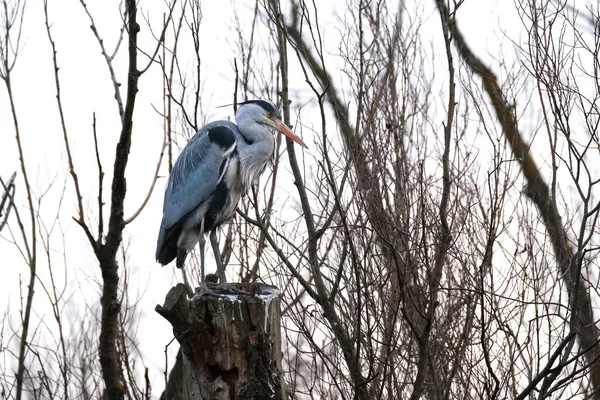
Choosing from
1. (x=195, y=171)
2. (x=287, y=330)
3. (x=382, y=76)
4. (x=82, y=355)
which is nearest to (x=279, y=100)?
(x=382, y=76)

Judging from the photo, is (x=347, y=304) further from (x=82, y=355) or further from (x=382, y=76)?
(x=82, y=355)

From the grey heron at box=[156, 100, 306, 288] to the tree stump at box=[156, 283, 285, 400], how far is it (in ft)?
4.79

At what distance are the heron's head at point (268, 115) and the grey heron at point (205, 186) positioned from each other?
11cm

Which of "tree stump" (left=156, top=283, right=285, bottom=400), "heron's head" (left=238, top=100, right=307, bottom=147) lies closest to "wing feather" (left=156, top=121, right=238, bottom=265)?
"heron's head" (left=238, top=100, right=307, bottom=147)

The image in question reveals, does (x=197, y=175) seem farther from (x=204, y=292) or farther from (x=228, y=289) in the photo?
(x=204, y=292)

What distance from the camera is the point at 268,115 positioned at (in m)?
5.29

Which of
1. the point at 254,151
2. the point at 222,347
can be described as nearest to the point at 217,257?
the point at 254,151

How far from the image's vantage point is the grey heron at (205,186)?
499 centimetres

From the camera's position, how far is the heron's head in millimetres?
5254

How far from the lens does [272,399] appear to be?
11.1 feet

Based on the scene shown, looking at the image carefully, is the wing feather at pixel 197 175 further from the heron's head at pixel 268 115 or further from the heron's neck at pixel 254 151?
the heron's head at pixel 268 115

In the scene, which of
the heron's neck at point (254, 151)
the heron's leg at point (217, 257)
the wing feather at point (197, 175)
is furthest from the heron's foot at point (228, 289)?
the heron's neck at point (254, 151)

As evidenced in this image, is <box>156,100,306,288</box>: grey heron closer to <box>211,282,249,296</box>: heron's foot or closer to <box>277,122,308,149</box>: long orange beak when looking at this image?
<box>277,122,308,149</box>: long orange beak

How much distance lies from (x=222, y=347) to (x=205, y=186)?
174 centimetres
